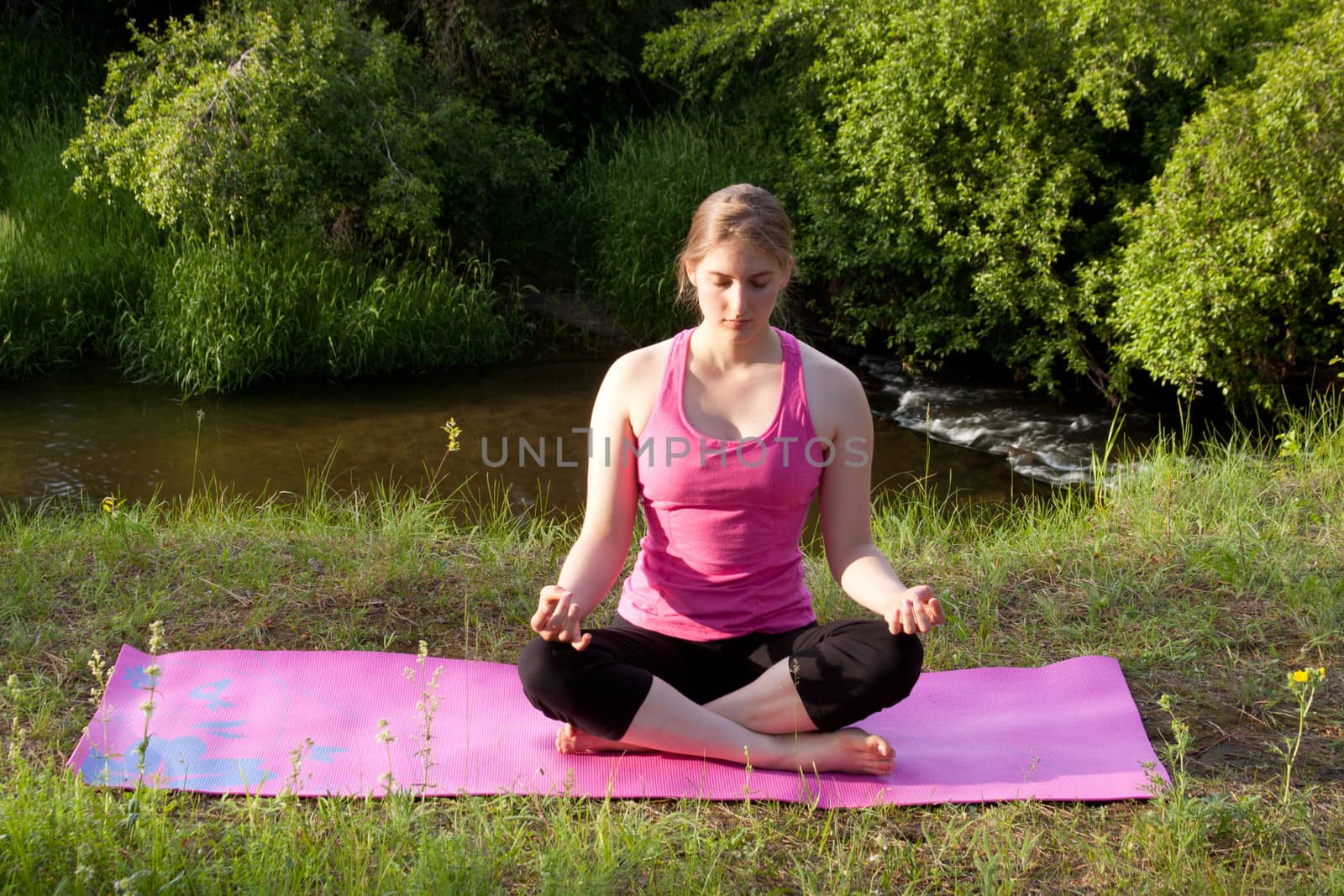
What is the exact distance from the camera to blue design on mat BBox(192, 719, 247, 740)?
2.66 m

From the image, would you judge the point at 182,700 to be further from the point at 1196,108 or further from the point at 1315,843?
the point at 1196,108

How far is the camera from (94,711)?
278 centimetres

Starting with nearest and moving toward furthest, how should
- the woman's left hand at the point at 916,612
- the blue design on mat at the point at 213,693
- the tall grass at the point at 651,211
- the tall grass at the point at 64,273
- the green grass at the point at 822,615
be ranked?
1. the green grass at the point at 822,615
2. the woman's left hand at the point at 916,612
3. the blue design on mat at the point at 213,693
4. the tall grass at the point at 64,273
5. the tall grass at the point at 651,211

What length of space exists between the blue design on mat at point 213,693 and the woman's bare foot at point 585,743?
81 cm

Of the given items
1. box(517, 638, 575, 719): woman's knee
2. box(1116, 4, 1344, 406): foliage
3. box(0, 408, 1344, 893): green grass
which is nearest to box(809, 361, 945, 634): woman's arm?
box(0, 408, 1344, 893): green grass

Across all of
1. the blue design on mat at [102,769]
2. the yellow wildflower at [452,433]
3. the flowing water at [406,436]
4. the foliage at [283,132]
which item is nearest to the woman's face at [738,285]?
the blue design on mat at [102,769]

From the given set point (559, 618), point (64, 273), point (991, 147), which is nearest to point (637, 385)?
point (559, 618)

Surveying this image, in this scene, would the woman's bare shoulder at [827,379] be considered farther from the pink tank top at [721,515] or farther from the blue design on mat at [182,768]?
the blue design on mat at [182,768]

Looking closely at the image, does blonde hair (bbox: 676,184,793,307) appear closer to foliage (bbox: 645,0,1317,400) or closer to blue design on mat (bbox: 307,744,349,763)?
blue design on mat (bbox: 307,744,349,763)

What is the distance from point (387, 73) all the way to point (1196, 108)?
204 inches

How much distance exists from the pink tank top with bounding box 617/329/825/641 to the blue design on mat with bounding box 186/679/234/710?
38.6 inches

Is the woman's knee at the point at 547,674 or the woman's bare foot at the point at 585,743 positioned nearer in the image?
the woman's knee at the point at 547,674

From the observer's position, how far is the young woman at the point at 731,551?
8.16ft

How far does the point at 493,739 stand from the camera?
8.79 feet
